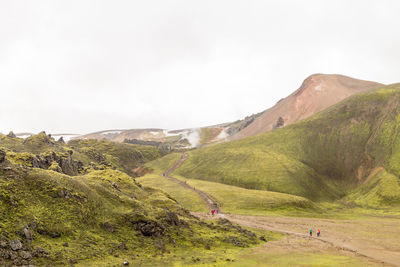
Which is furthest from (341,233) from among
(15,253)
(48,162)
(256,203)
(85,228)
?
(48,162)

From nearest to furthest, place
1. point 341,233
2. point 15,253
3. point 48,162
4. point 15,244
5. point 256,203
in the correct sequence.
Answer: point 15,253 < point 15,244 < point 341,233 < point 48,162 < point 256,203

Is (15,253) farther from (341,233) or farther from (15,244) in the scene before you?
(341,233)

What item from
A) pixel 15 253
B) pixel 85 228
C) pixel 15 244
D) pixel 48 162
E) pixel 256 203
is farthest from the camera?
pixel 256 203

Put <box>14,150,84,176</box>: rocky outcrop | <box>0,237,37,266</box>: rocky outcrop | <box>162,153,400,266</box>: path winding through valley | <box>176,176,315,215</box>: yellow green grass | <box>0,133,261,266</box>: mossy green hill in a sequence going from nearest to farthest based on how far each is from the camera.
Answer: <box>0,237,37,266</box>: rocky outcrop → <box>0,133,261,266</box>: mossy green hill → <box>162,153,400,266</box>: path winding through valley → <box>14,150,84,176</box>: rocky outcrop → <box>176,176,315,215</box>: yellow green grass

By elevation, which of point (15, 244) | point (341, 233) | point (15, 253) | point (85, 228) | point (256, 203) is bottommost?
point (341, 233)

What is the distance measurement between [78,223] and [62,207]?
11.9ft

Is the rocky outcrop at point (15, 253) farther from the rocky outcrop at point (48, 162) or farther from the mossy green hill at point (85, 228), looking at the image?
the rocky outcrop at point (48, 162)

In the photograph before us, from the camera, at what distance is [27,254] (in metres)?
32.7

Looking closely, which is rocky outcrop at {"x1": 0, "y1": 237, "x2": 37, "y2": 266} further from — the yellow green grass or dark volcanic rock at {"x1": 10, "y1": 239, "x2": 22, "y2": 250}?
the yellow green grass

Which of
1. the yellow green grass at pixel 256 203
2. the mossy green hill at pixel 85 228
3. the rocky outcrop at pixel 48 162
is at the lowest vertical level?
the yellow green grass at pixel 256 203

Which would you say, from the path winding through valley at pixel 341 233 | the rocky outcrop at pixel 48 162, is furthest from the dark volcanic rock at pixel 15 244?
the path winding through valley at pixel 341 233

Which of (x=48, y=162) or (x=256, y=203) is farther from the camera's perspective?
(x=256, y=203)

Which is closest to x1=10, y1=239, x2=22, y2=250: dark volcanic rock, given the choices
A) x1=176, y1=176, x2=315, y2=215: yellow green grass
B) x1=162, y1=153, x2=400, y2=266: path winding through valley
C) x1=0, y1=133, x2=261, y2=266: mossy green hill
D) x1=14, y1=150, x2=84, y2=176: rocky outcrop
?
x1=0, y1=133, x2=261, y2=266: mossy green hill

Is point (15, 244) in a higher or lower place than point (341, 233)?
higher
